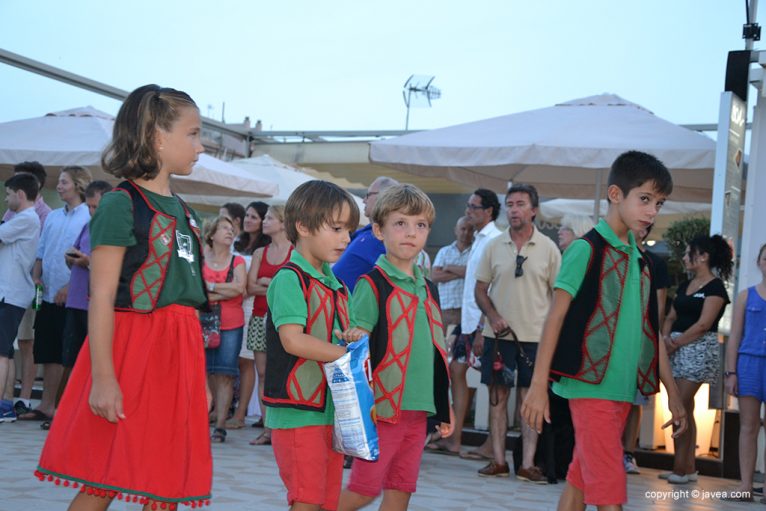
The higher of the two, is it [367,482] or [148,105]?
[148,105]

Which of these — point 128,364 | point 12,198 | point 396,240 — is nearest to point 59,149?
point 12,198

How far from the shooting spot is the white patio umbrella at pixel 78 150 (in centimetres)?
1080

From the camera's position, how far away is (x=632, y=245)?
4.10m

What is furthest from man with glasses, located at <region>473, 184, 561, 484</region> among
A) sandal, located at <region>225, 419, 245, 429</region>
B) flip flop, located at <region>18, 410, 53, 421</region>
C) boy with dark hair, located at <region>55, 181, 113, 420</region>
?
flip flop, located at <region>18, 410, 53, 421</region>

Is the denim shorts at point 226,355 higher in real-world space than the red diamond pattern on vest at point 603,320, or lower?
lower

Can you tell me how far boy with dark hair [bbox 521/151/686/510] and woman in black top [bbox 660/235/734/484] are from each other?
3881 millimetres

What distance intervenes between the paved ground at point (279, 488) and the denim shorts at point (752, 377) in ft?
2.56

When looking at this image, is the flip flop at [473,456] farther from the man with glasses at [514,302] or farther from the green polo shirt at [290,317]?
the green polo shirt at [290,317]

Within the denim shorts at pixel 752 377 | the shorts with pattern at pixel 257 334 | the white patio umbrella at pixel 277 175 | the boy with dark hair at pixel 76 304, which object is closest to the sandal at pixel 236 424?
the shorts with pattern at pixel 257 334

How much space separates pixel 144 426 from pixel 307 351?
0.58 metres

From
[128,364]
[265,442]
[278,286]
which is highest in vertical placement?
[278,286]

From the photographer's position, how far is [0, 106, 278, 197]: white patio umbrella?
10805 mm

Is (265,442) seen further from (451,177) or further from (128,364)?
(128,364)

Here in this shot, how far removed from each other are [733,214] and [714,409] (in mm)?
1624
